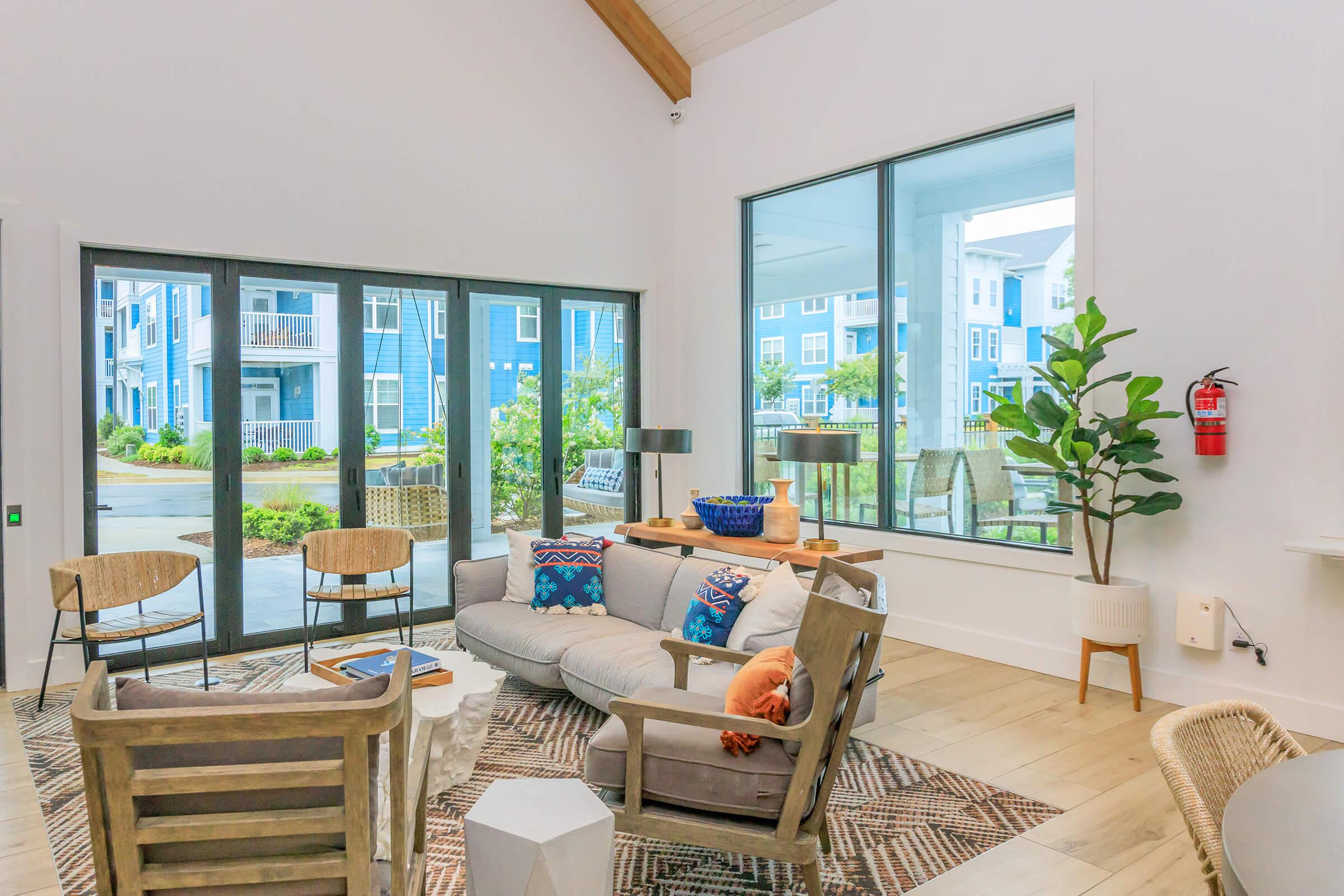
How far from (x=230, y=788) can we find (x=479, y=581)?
10.2 feet

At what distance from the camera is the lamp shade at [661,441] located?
Answer: 5027mm

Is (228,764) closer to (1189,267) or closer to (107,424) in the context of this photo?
(107,424)

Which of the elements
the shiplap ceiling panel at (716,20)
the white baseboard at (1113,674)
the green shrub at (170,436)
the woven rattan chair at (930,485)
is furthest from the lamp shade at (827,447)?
the green shrub at (170,436)

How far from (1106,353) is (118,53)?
550 centimetres

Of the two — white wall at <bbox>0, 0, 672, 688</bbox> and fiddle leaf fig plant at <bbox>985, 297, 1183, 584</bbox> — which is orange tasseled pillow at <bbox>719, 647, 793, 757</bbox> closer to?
fiddle leaf fig plant at <bbox>985, 297, 1183, 584</bbox>

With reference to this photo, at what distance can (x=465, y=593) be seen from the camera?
466 centimetres

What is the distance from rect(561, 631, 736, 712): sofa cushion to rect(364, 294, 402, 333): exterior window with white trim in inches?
114

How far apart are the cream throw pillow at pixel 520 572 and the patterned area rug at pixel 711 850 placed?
67cm

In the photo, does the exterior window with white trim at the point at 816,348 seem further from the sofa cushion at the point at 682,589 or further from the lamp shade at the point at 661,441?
the sofa cushion at the point at 682,589

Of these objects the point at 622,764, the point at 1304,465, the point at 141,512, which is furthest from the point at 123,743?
the point at 1304,465

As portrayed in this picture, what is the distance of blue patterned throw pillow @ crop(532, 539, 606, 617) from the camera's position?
4.44 m

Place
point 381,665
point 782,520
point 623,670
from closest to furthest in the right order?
point 381,665
point 623,670
point 782,520

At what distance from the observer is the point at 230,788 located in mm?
1567

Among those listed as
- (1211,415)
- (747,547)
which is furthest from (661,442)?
(1211,415)
